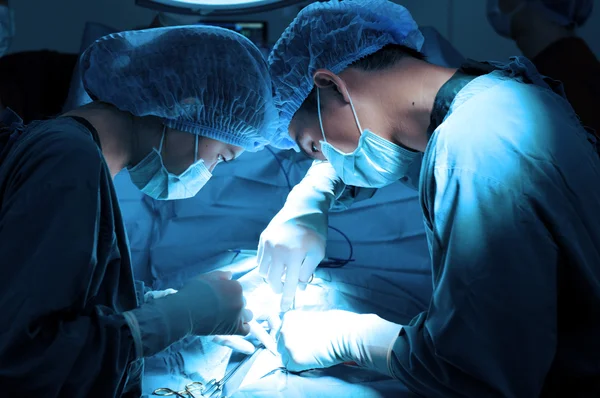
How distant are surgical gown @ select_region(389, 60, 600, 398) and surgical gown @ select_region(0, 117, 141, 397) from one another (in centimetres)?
75

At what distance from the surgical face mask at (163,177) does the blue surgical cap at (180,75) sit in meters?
0.11

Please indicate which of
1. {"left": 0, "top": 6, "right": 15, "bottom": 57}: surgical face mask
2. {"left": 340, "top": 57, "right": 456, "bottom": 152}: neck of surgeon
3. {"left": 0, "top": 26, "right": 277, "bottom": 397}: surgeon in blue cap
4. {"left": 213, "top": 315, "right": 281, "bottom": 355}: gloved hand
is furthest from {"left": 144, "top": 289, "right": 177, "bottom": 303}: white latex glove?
{"left": 0, "top": 6, "right": 15, "bottom": 57}: surgical face mask

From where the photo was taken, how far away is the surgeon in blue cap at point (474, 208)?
1.18 m

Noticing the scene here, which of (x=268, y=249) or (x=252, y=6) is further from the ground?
(x=252, y=6)

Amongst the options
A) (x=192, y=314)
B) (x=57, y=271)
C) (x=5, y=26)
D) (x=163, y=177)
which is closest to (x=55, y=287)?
(x=57, y=271)

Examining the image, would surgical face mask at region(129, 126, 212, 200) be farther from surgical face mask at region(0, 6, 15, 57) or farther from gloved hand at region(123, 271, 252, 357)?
surgical face mask at region(0, 6, 15, 57)

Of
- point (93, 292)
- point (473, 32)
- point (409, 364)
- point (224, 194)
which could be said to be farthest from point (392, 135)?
point (473, 32)

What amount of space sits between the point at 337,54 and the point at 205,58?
0.38 metres

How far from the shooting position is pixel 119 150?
5.23 ft

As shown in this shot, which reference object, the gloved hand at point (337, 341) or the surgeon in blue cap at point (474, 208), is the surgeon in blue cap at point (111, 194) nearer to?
the gloved hand at point (337, 341)

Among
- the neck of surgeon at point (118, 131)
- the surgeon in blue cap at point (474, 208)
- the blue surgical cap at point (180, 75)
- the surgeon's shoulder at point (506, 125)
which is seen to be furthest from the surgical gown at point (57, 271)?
the surgeon's shoulder at point (506, 125)

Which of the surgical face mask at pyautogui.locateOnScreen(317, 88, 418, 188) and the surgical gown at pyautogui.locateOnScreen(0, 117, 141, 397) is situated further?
the surgical face mask at pyautogui.locateOnScreen(317, 88, 418, 188)

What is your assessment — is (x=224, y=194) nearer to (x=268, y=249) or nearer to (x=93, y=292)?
(x=268, y=249)

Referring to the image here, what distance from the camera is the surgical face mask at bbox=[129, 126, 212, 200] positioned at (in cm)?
171
